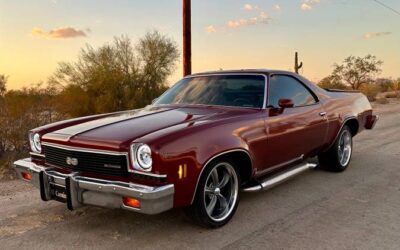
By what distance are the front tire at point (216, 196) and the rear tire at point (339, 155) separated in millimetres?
2427

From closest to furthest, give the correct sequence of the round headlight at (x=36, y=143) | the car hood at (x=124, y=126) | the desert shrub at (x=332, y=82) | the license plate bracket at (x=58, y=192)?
the car hood at (x=124, y=126)
the license plate bracket at (x=58, y=192)
the round headlight at (x=36, y=143)
the desert shrub at (x=332, y=82)

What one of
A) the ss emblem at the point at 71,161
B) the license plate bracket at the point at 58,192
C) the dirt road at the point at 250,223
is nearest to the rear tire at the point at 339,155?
the dirt road at the point at 250,223

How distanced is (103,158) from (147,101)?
18973 millimetres

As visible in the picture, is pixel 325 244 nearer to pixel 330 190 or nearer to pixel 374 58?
pixel 330 190

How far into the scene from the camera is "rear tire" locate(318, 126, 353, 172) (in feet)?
20.5

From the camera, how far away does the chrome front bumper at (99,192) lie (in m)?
3.43

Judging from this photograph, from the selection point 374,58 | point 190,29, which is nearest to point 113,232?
A: point 190,29

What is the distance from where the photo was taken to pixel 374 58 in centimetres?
3666

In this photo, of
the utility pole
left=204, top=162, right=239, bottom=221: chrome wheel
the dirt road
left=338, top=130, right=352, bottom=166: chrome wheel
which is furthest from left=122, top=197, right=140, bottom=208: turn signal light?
the utility pole

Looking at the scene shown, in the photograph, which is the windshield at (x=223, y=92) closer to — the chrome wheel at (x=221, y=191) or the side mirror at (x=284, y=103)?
the side mirror at (x=284, y=103)

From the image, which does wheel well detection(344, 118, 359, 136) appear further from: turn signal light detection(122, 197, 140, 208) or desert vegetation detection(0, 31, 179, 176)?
desert vegetation detection(0, 31, 179, 176)

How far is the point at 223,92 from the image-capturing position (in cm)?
510

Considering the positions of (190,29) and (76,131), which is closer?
(76,131)

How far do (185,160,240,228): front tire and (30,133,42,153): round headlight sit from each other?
5.60 feet
